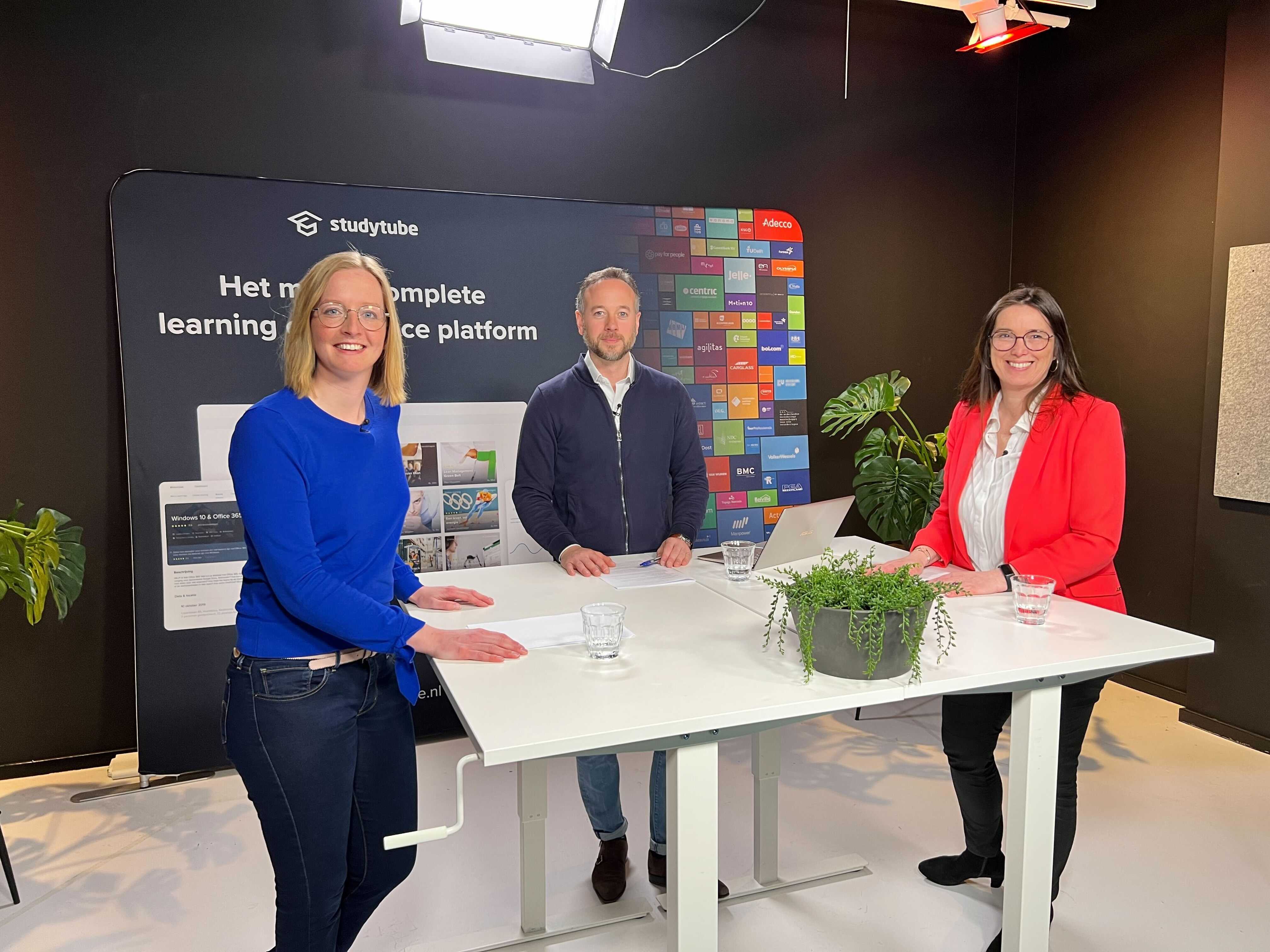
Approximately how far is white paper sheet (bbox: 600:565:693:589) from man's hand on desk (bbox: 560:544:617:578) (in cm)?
2

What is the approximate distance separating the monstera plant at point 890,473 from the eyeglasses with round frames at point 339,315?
8.11ft

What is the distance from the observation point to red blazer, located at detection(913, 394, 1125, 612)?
203 cm

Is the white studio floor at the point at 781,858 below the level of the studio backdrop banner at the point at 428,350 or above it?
below

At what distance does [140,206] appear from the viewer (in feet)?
10.4

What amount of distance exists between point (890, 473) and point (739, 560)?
1777mm

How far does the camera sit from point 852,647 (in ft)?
4.88

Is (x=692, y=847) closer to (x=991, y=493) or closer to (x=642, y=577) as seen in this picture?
(x=642, y=577)

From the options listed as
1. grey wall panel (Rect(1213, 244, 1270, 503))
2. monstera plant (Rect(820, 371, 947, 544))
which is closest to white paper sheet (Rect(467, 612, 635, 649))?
monstera plant (Rect(820, 371, 947, 544))

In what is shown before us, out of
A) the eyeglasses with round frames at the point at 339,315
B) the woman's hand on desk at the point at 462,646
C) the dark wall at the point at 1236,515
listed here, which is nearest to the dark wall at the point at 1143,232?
the dark wall at the point at 1236,515

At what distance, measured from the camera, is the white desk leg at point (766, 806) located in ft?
8.23

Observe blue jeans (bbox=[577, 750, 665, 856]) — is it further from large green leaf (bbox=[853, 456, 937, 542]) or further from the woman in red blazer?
large green leaf (bbox=[853, 456, 937, 542])

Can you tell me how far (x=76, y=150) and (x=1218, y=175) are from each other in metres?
4.23

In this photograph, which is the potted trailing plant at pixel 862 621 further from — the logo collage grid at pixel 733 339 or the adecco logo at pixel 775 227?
the adecco logo at pixel 775 227

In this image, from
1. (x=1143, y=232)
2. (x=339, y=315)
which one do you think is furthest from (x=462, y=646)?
(x=1143, y=232)
